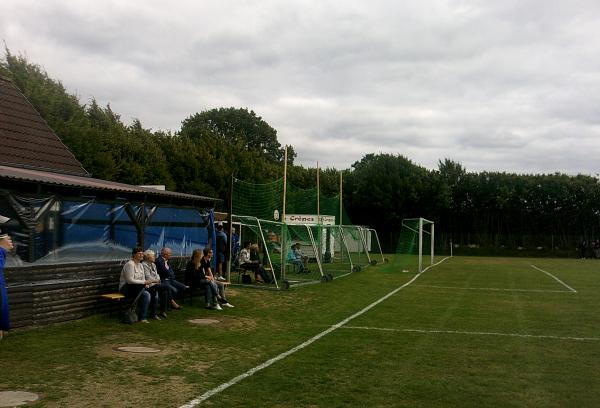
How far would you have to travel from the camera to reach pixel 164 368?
7484 mm

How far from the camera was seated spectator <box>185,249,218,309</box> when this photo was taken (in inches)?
514

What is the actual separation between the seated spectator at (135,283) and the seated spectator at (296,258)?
11429 mm

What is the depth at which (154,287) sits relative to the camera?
1139 centimetres

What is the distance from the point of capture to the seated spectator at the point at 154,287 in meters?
11.3

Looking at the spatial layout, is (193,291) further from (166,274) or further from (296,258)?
(296,258)

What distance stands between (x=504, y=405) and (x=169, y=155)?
38.4m

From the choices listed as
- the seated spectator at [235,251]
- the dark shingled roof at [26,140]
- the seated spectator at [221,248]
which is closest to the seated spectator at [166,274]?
the seated spectator at [221,248]

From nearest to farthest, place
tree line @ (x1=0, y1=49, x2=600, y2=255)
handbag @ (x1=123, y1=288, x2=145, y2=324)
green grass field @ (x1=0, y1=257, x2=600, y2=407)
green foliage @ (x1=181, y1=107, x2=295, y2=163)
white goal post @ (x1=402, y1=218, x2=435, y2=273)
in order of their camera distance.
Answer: green grass field @ (x1=0, y1=257, x2=600, y2=407)
handbag @ (x1=123, y1=288, x2=145, y2=324)
white goal post @ (x1=402, y1=218, x2=435, y2=273)
tree line @ (x1=0, y1=49, x2=600, y2=255)
green foliage @ (x1=181, y1=107, x2=295, y2=163)

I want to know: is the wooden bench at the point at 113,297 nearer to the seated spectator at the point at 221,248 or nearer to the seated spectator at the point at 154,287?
the seated spectator at the point at 154,287

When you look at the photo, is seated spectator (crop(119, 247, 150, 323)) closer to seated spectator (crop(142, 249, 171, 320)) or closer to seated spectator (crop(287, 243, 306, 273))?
seated spectator (crop(142, 249, 171, 320))

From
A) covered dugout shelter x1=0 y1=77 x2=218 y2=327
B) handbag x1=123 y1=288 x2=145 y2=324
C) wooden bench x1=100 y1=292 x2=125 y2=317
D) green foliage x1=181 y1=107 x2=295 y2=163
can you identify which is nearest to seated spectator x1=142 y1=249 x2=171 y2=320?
handbag x1=123 y1=288 x2=145 y2=324

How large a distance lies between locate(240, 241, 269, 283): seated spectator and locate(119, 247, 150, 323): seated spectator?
271 inches

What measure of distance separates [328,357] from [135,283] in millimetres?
4514

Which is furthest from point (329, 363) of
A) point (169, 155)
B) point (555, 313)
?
point (169, 155)
